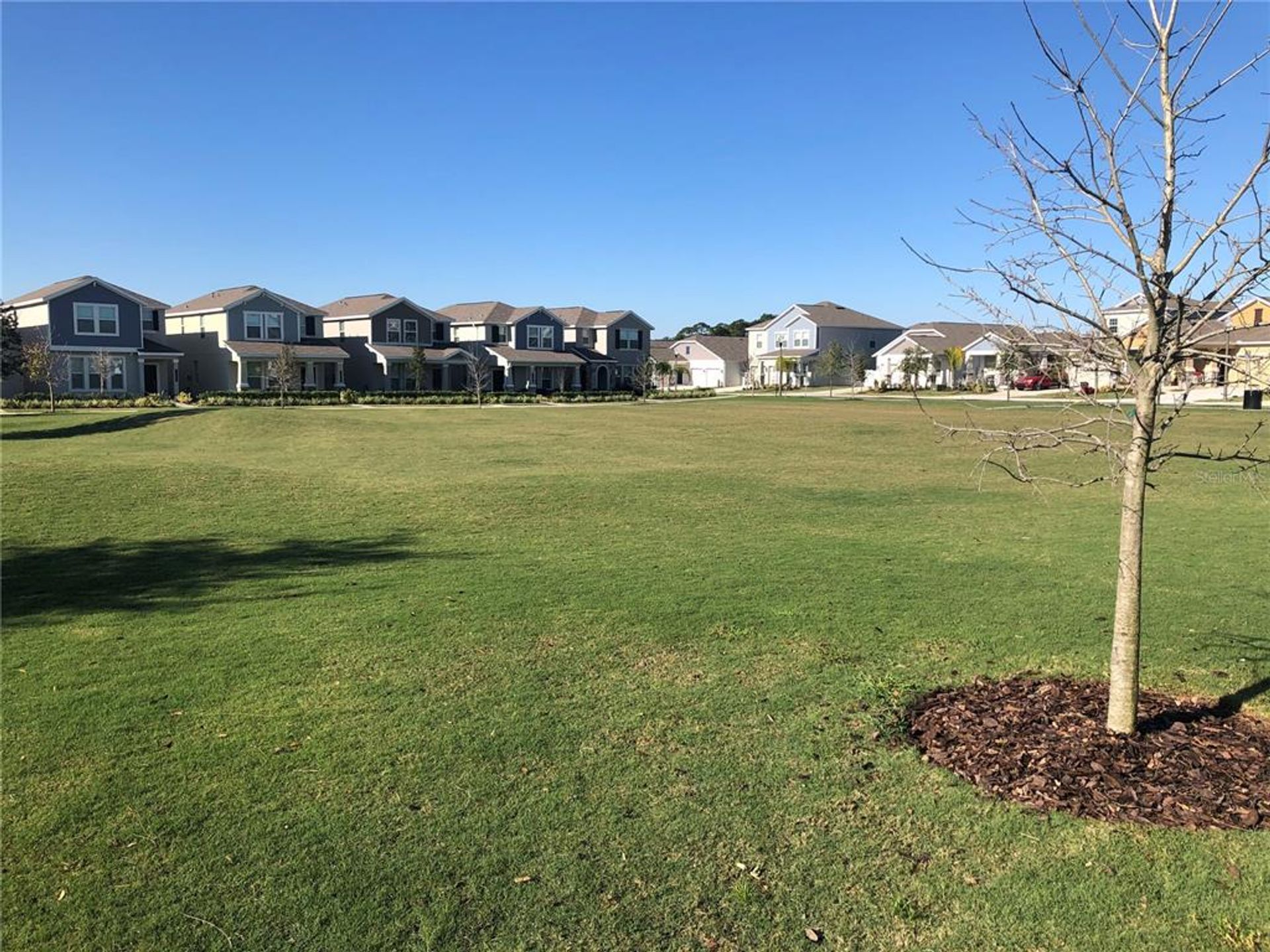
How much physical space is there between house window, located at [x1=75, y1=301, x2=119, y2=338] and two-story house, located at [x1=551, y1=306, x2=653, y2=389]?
1573 inches

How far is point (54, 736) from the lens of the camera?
18.2ft

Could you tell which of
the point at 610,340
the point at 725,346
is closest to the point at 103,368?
the point at 610,340

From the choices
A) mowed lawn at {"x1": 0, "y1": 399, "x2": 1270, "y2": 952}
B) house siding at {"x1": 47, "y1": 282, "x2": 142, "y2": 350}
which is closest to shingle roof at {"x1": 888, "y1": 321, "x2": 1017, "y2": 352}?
house siding at {"x1": 47, "y1": 282, "x2": 142, "y2": 350}

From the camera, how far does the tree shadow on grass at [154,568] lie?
8.97 meters

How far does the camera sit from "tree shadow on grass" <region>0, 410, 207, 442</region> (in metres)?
28.7

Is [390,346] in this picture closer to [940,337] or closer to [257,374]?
[257,374]

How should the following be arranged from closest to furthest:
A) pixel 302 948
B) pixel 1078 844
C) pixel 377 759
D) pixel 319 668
A: pixel 302 948, pixel 1078 844, pixel 377 759, pixel 319 668

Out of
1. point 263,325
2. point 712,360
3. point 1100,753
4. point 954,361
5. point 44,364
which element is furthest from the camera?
point 712,360

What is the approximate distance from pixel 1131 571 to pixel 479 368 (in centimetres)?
6926

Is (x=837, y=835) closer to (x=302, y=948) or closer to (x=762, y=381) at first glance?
(x=302, y=948)

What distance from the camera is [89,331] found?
53062 millimetres

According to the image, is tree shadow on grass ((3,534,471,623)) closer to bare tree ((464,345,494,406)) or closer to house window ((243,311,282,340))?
house window ((243,311,282,340))

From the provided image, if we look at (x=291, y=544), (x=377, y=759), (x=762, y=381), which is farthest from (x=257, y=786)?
(x=762, y=381)

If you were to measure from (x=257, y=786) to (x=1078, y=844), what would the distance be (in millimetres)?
4103
